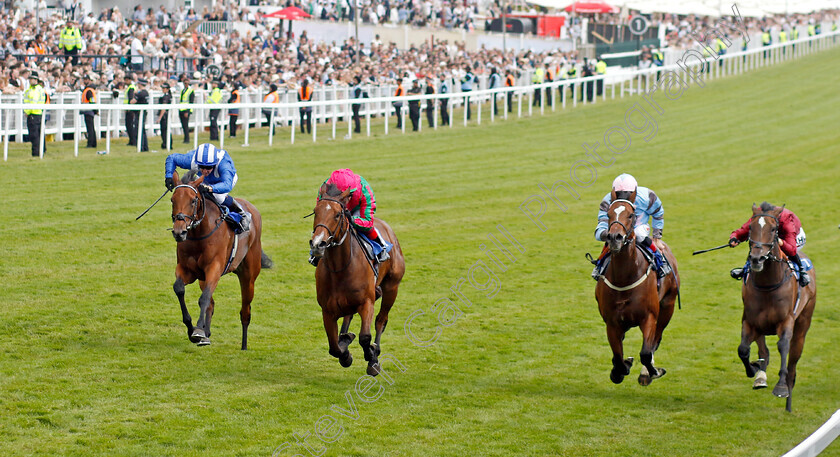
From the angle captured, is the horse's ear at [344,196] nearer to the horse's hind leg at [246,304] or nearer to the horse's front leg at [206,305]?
the horse's front leg at [206,305]

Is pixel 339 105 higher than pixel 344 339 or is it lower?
higher

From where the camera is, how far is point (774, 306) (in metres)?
8.30

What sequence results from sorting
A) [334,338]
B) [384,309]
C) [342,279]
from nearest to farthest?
[342,279] < [334,338] < [384,309]

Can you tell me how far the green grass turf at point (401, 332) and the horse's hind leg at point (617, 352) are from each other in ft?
1.02

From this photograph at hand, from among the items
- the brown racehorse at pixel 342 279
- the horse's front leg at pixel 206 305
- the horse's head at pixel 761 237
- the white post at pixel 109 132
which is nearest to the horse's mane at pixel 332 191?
the brown racehorse at pixel 342 279

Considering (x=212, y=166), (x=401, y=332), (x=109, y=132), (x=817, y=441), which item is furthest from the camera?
(x=109, y=132)

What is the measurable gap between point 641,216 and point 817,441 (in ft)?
11.4

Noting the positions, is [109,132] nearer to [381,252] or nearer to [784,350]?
[381,252]

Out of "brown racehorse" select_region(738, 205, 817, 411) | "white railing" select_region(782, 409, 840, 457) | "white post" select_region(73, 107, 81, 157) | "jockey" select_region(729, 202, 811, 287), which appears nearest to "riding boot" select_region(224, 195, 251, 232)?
"jockey" select_region(729, 202, 811, 287)

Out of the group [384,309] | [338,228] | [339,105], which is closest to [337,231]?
[338,228]

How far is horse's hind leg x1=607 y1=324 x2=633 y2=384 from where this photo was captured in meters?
8.11

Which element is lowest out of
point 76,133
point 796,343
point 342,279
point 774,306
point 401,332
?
point 401,332

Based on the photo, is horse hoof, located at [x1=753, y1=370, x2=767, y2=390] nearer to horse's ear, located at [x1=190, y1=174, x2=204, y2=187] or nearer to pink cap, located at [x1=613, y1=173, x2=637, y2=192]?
pink cap, located at [x1=613, y1=173, x2=637, y2=192]

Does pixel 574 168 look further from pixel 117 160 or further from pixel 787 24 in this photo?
pixel 787 24
